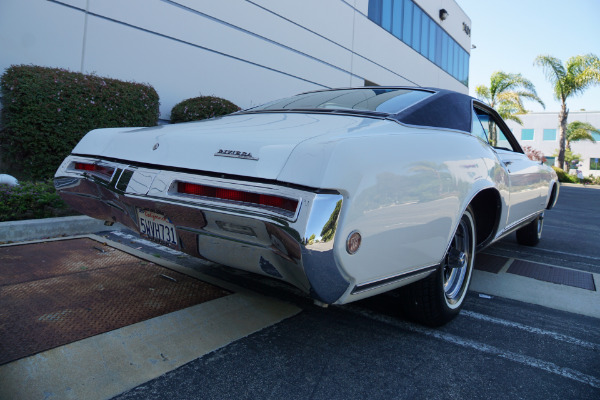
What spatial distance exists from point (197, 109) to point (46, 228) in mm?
3932

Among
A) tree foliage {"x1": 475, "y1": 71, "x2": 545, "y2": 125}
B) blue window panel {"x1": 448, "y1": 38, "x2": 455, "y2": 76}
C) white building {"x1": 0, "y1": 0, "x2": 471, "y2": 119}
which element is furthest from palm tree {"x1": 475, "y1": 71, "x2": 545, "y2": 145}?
white building {"x1": 0, "y1": 0, "x2": 471, "y2": 119}

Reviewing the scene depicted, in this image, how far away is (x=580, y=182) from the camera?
34875mm

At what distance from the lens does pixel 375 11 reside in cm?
1400

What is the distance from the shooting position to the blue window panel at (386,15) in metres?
14.5

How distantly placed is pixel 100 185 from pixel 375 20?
13604 mm

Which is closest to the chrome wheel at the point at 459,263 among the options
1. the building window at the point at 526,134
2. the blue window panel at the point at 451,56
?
the blue window panel at the point at 451,56

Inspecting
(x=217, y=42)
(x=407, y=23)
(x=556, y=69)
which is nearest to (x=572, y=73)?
(x=556, y=69)

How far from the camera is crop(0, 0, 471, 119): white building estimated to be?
19.9ft

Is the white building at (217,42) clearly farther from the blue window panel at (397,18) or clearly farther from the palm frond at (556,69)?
the palm frond at (556,69)

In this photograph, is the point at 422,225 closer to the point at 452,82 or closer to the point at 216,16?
the point at 216,16

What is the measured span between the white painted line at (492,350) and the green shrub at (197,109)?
5587mm

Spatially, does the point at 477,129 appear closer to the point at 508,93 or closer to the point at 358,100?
the point at 358,100

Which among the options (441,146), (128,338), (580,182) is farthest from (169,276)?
(580,182)

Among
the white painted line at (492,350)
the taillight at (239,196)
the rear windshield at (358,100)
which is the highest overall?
the rear windshield at (358,100)
